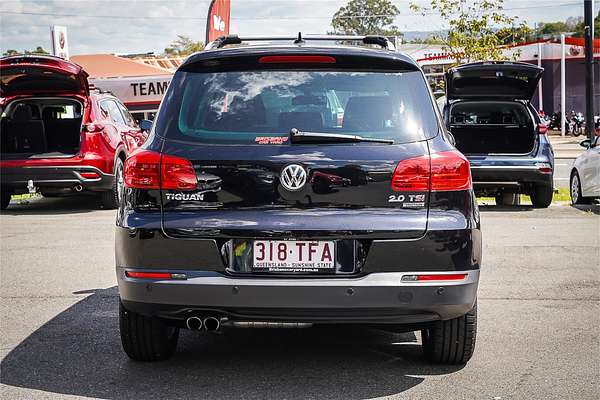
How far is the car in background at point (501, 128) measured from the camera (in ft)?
44.9

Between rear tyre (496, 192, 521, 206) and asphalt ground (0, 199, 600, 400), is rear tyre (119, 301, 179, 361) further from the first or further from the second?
rear tyre (496, 192, 521, 206)

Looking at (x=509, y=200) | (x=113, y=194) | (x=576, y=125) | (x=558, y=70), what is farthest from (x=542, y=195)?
(x=558, y=70)

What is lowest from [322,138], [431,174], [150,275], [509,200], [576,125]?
[576,125]

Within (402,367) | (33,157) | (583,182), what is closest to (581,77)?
(583,182)

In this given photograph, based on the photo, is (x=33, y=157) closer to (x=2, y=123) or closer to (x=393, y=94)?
(x=2, y=123)

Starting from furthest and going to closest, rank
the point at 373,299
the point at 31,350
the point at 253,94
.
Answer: the point at 31,350
the point at 253,94
the point at 373,299

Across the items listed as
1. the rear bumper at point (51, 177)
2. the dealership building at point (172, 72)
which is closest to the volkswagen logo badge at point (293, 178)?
the dealership building at point (172, 72)

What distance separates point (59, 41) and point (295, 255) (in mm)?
23902

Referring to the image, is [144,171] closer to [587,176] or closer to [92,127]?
[92,127]

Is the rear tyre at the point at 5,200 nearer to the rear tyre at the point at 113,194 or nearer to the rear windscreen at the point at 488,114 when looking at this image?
the rear tyre at the point at 113,194

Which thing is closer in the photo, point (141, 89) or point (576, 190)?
point (576, 190)

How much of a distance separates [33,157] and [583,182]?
25.4 feet

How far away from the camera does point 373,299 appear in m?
4.60

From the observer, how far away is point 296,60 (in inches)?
197
